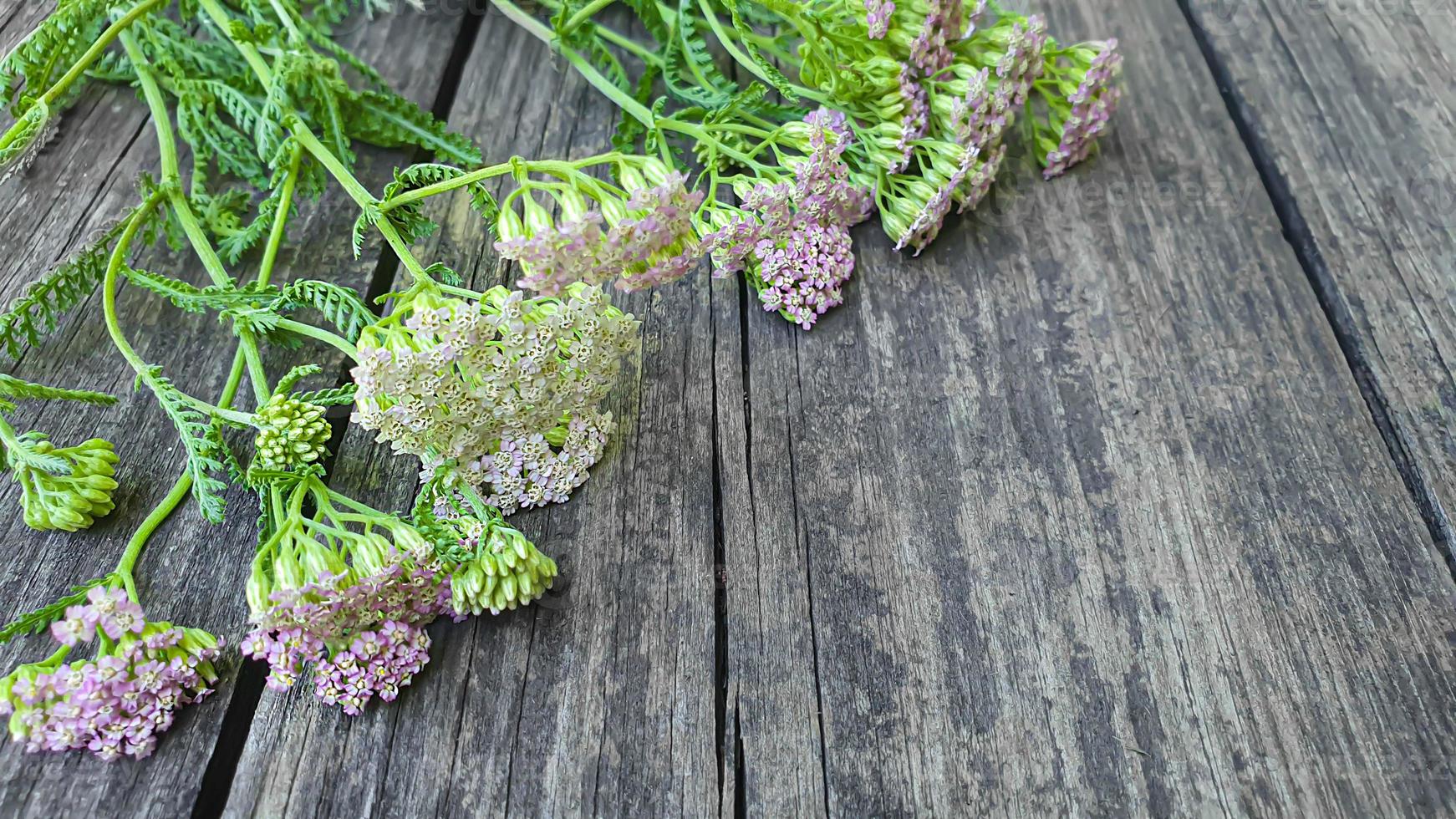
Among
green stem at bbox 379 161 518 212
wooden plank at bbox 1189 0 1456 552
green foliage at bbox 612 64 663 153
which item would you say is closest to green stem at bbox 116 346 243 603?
green stem at bbox 379 161 518 212

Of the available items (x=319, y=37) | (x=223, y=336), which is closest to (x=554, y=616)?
(x=223, y=336)

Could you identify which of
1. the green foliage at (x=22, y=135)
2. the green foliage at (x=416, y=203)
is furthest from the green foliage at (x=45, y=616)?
the green foliage at (x=22, y=135)

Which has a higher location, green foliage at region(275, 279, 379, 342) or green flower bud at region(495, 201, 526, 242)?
green flower bud at region(495, 201, 526, 242)

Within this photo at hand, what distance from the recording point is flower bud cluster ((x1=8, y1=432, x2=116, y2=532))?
1428 millimetres

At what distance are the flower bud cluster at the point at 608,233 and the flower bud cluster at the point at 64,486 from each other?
2.47 ft

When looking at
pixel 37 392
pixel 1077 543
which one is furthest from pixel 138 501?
pixel 1077 543

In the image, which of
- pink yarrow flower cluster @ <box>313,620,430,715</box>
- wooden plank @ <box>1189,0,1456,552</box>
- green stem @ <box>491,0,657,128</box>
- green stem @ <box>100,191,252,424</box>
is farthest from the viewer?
green stem @ <box>491,0,657,128</box>

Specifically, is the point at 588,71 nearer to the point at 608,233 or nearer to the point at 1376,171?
the point at 608,233

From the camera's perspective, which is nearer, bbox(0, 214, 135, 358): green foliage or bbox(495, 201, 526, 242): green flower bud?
bbox(495, 201, 526, 242): green flower bud

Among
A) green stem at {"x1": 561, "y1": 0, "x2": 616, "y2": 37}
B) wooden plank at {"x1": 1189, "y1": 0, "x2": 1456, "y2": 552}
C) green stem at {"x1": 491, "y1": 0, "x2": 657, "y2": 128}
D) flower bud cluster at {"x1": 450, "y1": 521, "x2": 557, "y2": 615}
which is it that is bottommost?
wooden plank at {"x1": 1189, "y1": 0, "x2": 1456, "y2": 552}

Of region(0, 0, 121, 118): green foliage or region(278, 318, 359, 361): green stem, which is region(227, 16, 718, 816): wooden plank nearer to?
region(278, 318, 359, 361): green stem

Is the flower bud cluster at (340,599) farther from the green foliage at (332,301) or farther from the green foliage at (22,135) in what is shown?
the green foliage at (22,135)

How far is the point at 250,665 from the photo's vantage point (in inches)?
54.9

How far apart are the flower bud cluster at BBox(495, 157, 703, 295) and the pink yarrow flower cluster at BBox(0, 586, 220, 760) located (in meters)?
0.65
